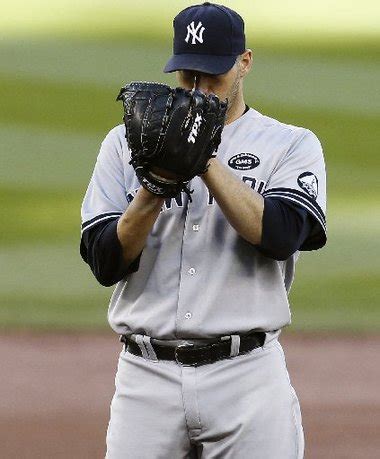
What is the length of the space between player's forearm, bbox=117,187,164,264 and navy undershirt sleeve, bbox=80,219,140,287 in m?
0.02

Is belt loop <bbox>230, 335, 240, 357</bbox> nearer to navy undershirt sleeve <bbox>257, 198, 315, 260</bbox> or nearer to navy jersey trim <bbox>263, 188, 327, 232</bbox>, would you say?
navy undershirt sleeve <bbox>257, 198, 315, 260</bbox>

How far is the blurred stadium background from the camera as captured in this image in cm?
434

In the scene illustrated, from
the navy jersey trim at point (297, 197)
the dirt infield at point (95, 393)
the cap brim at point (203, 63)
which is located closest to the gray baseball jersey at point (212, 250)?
the navy jersey trim at point (297, 197)

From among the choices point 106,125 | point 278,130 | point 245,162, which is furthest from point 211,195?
point 106,125

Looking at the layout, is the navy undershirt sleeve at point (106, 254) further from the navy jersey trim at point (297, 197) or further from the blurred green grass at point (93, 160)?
the blurred green grass at point (93, 160)

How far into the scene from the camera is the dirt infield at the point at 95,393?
3.44m

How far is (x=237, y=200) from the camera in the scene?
1952mm

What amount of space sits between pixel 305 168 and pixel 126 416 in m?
0.59

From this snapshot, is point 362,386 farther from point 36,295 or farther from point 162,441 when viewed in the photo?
point 162,441

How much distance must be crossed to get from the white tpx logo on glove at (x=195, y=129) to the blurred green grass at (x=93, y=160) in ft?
8.22

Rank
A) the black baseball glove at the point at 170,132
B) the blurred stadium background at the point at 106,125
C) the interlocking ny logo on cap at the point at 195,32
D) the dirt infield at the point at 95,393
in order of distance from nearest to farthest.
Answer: the black baseball glove at the point at 170,132, the interlocking ny logo on cap at the point at 195,32, the dirt infield at the point at 95,393, the blurred stadium background at the point at 106,125

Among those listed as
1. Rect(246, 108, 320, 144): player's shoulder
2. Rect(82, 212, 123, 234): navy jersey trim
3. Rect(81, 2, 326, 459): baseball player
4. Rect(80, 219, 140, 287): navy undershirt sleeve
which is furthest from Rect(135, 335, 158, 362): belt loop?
Rect(246, 108, 320, 144): player's shoulder

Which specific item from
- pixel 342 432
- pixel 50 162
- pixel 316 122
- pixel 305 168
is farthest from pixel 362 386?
pixel 305 168

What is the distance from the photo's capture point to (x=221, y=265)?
6.83 ft
